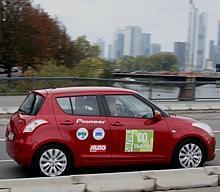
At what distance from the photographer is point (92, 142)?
873 cm

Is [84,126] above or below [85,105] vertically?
below

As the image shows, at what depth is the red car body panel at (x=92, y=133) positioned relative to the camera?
27.9ft

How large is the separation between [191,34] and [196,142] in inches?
953

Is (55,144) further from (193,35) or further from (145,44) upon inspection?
(145,44)

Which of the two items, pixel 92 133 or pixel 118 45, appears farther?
pixel 118 45

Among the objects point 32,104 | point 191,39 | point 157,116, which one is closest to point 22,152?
point 32,104

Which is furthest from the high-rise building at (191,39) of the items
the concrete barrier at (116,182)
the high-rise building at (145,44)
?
the high-rise building at (145,44)

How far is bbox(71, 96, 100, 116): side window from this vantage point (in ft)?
29.0

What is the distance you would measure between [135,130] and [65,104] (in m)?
1.22

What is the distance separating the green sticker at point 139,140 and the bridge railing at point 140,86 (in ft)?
45.2

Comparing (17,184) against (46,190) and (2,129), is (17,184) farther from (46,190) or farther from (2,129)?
(2,129)

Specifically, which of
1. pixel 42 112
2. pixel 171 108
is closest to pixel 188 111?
pixel 171 108

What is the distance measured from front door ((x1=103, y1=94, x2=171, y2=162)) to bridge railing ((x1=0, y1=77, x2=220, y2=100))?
13.6m

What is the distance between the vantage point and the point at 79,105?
8.87m
